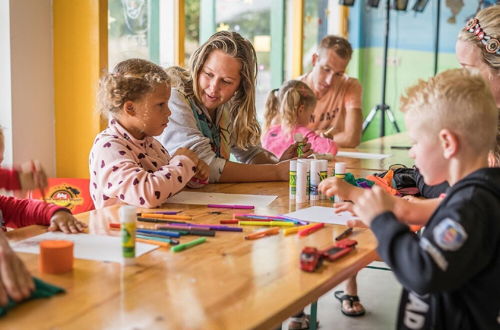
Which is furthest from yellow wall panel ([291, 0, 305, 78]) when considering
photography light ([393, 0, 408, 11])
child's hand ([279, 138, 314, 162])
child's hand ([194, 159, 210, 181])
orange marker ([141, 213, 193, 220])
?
orange marker ([141, 213, 193, 220])

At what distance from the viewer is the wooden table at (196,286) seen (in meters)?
0.99

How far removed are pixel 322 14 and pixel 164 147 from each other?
519 cm

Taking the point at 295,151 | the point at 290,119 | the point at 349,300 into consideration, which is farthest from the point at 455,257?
the point at 290,119

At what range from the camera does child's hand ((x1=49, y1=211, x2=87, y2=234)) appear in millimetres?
1552

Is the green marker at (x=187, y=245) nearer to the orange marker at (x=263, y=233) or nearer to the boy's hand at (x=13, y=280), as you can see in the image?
the orange marker at (x=263, y=233)

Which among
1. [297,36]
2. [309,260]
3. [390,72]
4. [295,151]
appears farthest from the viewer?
[390,72]

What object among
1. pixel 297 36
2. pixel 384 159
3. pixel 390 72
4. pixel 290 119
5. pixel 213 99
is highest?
pixel 297 36

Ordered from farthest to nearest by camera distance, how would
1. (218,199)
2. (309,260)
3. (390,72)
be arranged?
(390,72)
(218,199)
(309,260)

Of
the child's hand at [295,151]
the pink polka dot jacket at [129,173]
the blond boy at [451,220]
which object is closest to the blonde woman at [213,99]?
the child's hand at [295,151]

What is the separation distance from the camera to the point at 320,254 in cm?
133

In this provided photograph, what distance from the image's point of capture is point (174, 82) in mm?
2457

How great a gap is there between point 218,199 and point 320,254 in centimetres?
76

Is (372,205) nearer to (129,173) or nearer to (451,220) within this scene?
(451,220)

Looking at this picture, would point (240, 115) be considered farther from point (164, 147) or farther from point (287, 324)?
point (287, 324)
